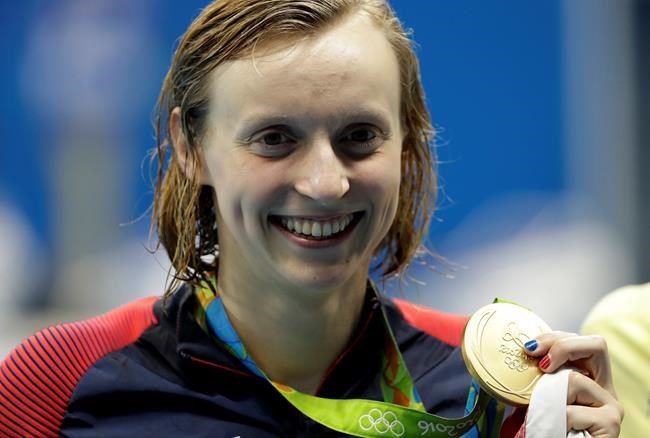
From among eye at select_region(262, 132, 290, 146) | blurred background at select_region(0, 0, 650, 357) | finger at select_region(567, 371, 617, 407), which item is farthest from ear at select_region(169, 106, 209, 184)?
blurred background at select_region(0, 0, 650, 357)

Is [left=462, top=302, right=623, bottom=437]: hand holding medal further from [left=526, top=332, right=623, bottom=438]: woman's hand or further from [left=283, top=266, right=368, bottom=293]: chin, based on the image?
[left=283, top=266, right=368, bottom=293]: chin

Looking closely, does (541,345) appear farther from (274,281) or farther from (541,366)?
(274,281)

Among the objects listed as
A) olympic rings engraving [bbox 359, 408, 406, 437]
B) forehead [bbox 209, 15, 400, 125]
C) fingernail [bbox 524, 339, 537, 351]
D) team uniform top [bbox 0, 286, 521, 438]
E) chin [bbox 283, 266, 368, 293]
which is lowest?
olympic rings engraving [bbox 359, 408, 406, 437]

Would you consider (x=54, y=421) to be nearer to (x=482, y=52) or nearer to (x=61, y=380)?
(x=61, y=380)

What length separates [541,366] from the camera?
1.96 meters

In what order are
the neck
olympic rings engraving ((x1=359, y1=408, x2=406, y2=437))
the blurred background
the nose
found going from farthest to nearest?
the blurred background < the neck < olympic rings engraving ((x1=359, y1=408, x2=406, y2=437)) < the nose

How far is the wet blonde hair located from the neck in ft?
0.52

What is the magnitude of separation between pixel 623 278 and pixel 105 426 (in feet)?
13.7

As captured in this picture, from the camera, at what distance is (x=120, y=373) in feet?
7.41

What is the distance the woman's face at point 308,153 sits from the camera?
82.7 inches

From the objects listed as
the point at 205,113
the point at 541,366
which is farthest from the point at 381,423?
the point at 205,113

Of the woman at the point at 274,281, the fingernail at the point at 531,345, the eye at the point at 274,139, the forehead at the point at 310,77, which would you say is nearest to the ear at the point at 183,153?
the woman at the point at 274,281

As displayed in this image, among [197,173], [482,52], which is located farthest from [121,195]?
[197,173]

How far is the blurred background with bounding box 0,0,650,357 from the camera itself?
543 cm
